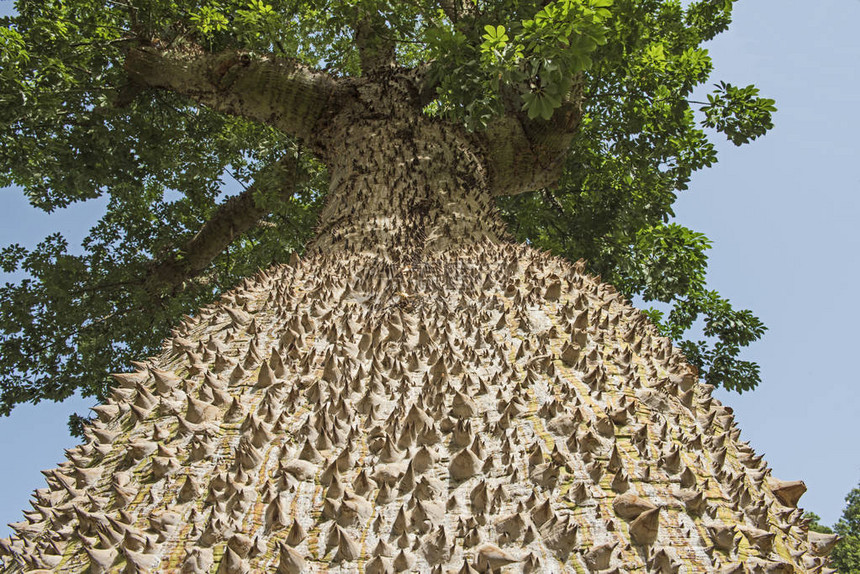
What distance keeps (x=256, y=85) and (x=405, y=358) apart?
352cm

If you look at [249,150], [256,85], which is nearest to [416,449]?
[256,85]

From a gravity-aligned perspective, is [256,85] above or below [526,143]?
below

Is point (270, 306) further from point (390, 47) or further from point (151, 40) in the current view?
point (151, 40)

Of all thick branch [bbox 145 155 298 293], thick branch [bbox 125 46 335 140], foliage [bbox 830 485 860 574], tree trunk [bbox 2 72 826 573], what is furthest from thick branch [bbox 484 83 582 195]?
foliage [bbox 830 485 860 574]

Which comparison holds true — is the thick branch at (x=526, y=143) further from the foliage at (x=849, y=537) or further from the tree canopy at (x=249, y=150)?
the foliage at (x=849, y=537)

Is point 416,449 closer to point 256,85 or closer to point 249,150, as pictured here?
point 256,85

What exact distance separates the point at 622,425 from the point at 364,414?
32.8 inches

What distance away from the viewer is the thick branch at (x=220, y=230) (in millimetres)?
6645

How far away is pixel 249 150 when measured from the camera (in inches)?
322

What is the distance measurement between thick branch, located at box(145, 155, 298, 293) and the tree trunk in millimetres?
4091

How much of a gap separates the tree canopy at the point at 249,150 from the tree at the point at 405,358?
45 millimetres

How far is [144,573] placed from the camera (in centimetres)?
143

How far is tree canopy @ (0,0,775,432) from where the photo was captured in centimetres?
500

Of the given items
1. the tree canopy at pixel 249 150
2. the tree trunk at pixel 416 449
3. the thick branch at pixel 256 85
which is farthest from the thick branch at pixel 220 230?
the tree trunk at pixel 416 449
